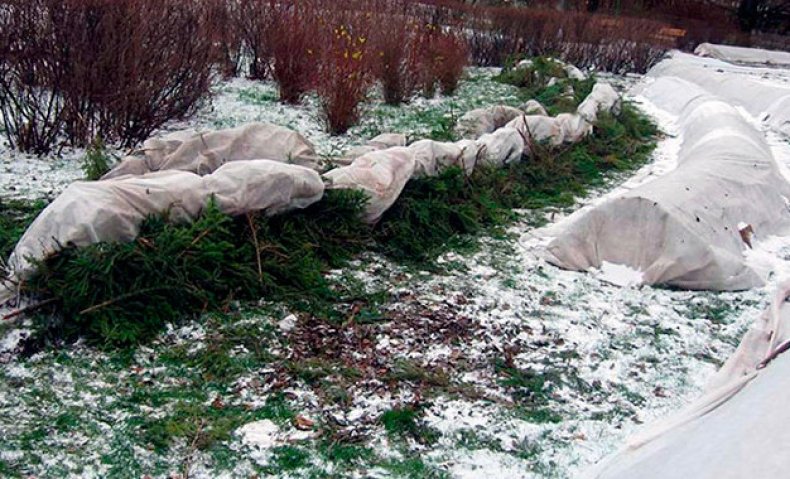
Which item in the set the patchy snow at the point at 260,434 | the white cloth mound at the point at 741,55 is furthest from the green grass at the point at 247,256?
the white cloth mound at the point at 741,55

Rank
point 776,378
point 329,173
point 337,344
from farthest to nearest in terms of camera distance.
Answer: point 329,173
point 337,344
point 776,378

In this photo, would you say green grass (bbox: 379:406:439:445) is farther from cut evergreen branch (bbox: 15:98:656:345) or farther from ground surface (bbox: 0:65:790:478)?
cut evergreen branch (bbox: 15:98:656:345)

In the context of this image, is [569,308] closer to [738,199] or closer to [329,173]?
[329,173]

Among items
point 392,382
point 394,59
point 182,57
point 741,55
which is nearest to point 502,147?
point 182,57

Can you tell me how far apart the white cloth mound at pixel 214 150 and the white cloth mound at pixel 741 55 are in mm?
20406

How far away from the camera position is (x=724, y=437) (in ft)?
7.32

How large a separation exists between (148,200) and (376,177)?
1520 mm

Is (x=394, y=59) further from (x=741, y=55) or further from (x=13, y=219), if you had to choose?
(x=741, y=55)

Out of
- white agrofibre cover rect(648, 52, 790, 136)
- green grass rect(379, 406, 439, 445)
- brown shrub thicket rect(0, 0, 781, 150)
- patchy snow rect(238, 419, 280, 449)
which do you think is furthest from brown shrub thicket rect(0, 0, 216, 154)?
white agrofibre cover rect(648, 52, 790, 136)

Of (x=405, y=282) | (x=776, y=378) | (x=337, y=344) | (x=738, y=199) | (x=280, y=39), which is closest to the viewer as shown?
(x=776, y=378)

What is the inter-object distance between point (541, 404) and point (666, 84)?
10.8m

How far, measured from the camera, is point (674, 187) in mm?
4719

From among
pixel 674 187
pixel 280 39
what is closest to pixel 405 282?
pixel 674 187

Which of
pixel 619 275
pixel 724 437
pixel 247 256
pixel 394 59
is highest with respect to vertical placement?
pixel 394 59
